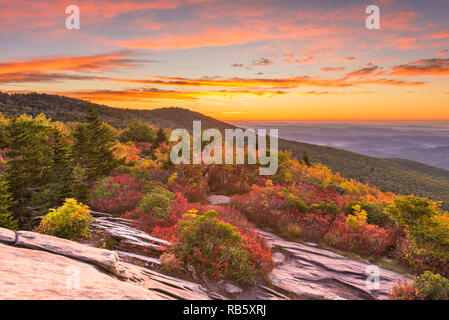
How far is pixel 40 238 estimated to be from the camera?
15.9 ft

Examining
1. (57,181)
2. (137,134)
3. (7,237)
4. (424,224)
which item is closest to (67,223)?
(7,237)

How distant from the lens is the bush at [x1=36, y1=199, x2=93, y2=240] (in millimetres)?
6520

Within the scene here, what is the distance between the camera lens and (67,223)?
21.8 feet

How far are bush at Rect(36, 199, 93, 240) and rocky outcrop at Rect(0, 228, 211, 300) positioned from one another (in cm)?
169

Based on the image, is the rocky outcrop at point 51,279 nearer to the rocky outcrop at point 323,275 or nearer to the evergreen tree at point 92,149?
the rocky outcrop at point 323,275

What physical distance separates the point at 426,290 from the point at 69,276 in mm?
7676

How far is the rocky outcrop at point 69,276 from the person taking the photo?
315 centimetres

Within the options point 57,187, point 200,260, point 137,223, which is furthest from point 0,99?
point 200,260

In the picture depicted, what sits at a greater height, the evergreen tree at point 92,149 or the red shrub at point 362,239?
the evergreen tree at point 92,149

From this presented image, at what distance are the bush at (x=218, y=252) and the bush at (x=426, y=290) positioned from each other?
127 inches

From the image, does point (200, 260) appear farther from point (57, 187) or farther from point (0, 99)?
point (0, 99)

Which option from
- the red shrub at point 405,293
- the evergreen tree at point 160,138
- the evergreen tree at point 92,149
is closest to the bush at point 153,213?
the evergreen tree at point 92,149

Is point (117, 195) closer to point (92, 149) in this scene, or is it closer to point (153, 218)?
point (153, 218)
